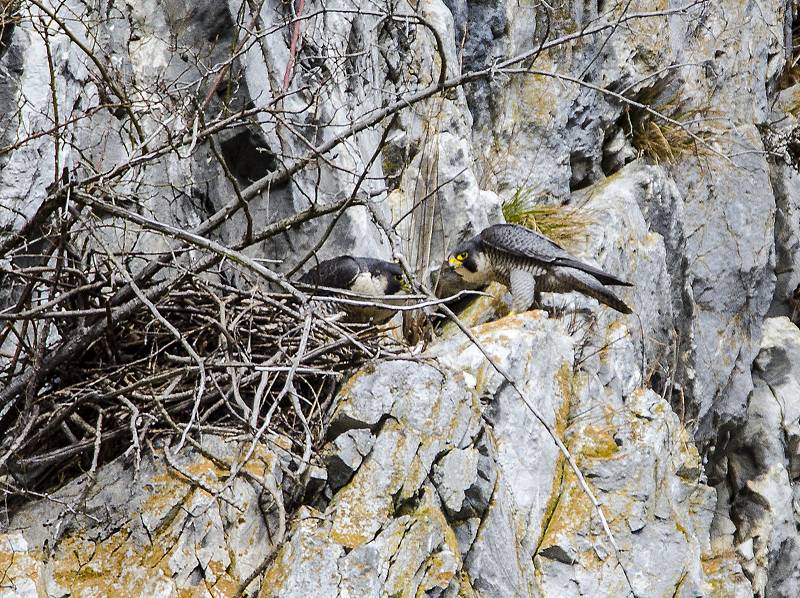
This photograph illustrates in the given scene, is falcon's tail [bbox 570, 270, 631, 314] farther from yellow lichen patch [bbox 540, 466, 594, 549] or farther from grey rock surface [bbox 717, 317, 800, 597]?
grey rock surface [bbox 717, 317, 800, 597]

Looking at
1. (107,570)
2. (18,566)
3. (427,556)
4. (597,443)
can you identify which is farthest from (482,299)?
(18,566)

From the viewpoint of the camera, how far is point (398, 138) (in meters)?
6.25

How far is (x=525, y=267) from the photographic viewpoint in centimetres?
587

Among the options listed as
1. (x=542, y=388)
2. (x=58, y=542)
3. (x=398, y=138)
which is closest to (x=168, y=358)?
(x=58, y=542)

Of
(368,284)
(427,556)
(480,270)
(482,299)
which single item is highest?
(368,284)

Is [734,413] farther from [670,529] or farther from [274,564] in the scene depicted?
[274,564]

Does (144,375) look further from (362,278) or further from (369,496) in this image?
(362,278)

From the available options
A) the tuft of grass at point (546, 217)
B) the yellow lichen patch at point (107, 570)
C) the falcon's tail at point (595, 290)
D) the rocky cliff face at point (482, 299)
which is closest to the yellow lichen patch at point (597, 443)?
the rocky cliff face at point (482, 299)

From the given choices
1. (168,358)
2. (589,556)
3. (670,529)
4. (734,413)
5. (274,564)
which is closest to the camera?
(274,564)

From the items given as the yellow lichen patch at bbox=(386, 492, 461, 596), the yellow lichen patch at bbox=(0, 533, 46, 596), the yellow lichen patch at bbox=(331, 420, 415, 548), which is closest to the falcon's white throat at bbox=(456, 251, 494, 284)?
the yellow lichen patch at bbox=(331, 420, 415, 548)

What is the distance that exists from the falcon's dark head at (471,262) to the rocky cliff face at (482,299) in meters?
0.21

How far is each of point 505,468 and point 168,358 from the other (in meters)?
1.59

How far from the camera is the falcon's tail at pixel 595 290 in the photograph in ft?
18.7

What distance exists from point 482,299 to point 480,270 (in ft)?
1.42
